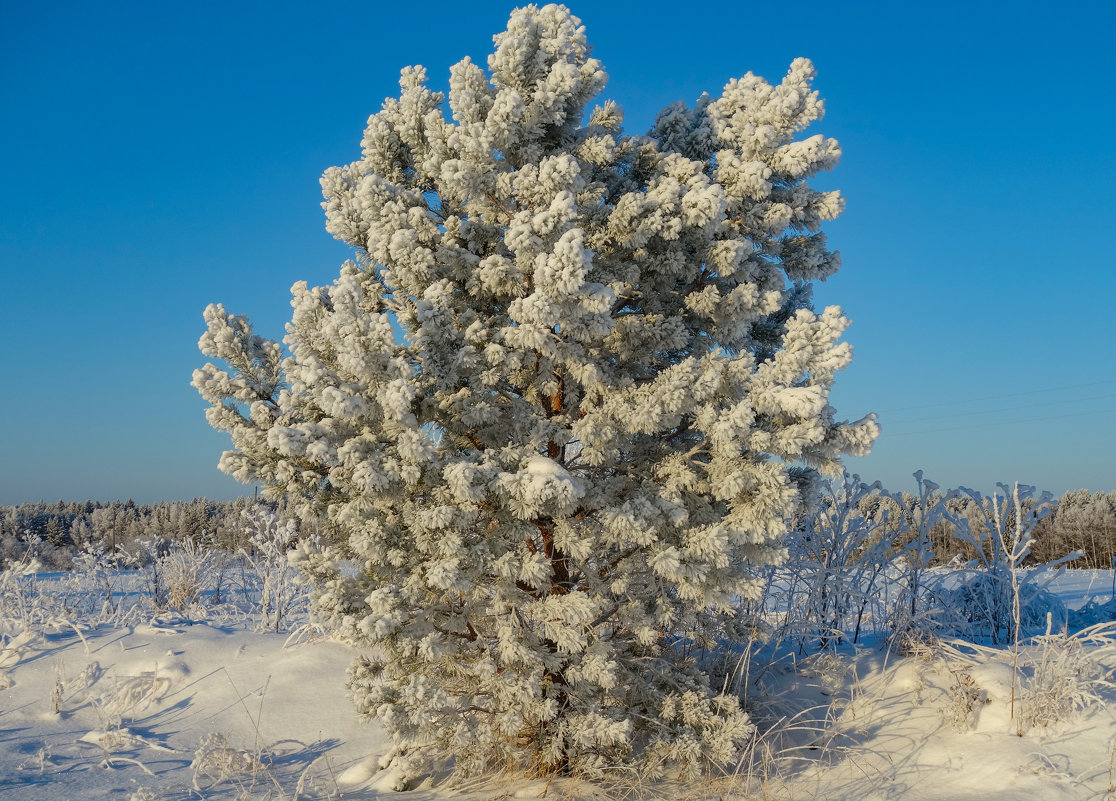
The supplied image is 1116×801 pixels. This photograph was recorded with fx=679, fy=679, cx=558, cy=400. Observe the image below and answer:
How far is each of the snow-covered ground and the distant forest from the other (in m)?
8.51

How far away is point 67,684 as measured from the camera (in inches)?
237

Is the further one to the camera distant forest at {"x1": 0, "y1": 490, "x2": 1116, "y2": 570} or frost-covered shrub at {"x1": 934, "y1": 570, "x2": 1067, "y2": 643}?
distant forest at {"x1": 0, "y1": 490, "x2": 1116, "y2": 570}

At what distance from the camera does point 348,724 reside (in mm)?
5676

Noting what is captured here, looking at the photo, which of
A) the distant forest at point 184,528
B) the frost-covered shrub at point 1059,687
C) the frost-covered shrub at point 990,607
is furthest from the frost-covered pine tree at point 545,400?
the distant forest at point 184,528

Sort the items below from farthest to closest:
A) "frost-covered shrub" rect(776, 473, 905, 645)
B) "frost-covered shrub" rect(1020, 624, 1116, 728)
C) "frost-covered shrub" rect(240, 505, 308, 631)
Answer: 1. "frost-covered shrub" rect(240, 505, 308, 631)
2. "frost-covered shrub" rect(776, 473, 905, 645)
3. "frost-covered shrub" rect(1020, 624, 1116, 728)

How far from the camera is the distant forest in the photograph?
2256 cm

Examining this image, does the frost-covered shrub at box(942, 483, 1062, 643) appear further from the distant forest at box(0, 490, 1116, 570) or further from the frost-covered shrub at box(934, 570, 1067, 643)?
the distant forest at box(0, 490, 1116, 570)

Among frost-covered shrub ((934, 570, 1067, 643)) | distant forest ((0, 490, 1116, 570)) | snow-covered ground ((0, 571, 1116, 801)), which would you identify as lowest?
distant forest ((0, 490, 1116, 570))

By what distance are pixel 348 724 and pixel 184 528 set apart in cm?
3524

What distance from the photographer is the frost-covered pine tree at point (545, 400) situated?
12.5 ft

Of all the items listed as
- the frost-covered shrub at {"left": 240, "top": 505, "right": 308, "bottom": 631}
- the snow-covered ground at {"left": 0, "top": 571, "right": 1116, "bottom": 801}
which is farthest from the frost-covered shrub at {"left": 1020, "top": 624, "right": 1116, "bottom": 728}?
the frost-covered shrub at {"left": 240, "top": 505, "right": 308, "bottom": 631}

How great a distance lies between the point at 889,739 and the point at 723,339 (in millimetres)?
3229

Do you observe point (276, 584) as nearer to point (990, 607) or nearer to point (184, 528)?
point (990, 607)

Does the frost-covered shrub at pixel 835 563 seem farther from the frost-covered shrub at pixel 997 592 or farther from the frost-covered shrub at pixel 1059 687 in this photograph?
the frost-covered shrub at pixel 1059 687
